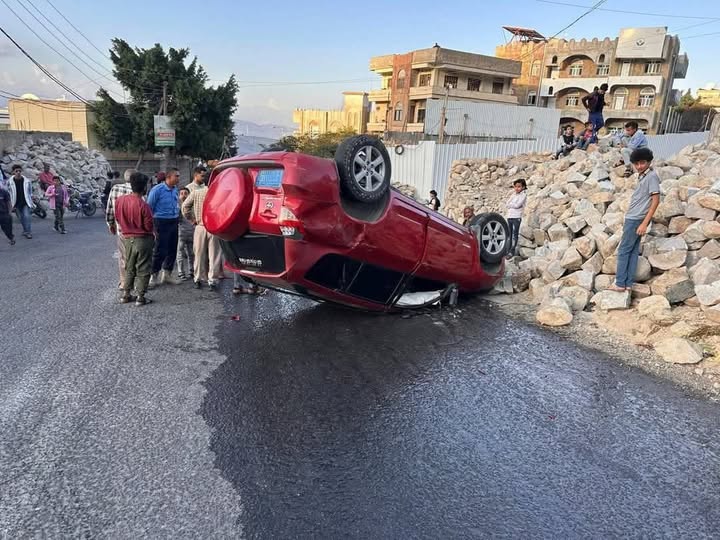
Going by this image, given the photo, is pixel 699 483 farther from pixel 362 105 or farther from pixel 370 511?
pixel 362 105

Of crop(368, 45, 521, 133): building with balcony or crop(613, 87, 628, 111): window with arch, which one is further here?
crop(613, 87, 628, 111): window with arch

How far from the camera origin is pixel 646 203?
5.55 meters

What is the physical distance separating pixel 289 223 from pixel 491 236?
343 cm

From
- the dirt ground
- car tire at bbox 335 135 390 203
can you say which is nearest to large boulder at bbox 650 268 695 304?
the dirt ground

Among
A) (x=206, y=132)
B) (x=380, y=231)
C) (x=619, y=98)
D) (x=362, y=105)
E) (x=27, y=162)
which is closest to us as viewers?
(x=380, y=231)

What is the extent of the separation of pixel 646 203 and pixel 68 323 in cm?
670

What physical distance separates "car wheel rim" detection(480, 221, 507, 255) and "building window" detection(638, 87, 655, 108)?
4804 centimetres

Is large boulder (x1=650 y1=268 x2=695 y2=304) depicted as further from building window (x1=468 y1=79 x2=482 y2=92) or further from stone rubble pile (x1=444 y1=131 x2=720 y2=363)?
building window (x1=468 y1=79 x2=482 y2=92)

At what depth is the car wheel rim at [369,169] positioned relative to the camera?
15.1 feet

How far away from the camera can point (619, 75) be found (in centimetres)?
4547

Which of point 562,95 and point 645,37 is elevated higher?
point 645,37

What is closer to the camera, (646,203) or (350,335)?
(350,335)

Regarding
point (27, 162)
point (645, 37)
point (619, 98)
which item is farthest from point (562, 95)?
point (27, 162)

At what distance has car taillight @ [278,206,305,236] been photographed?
4199mm
